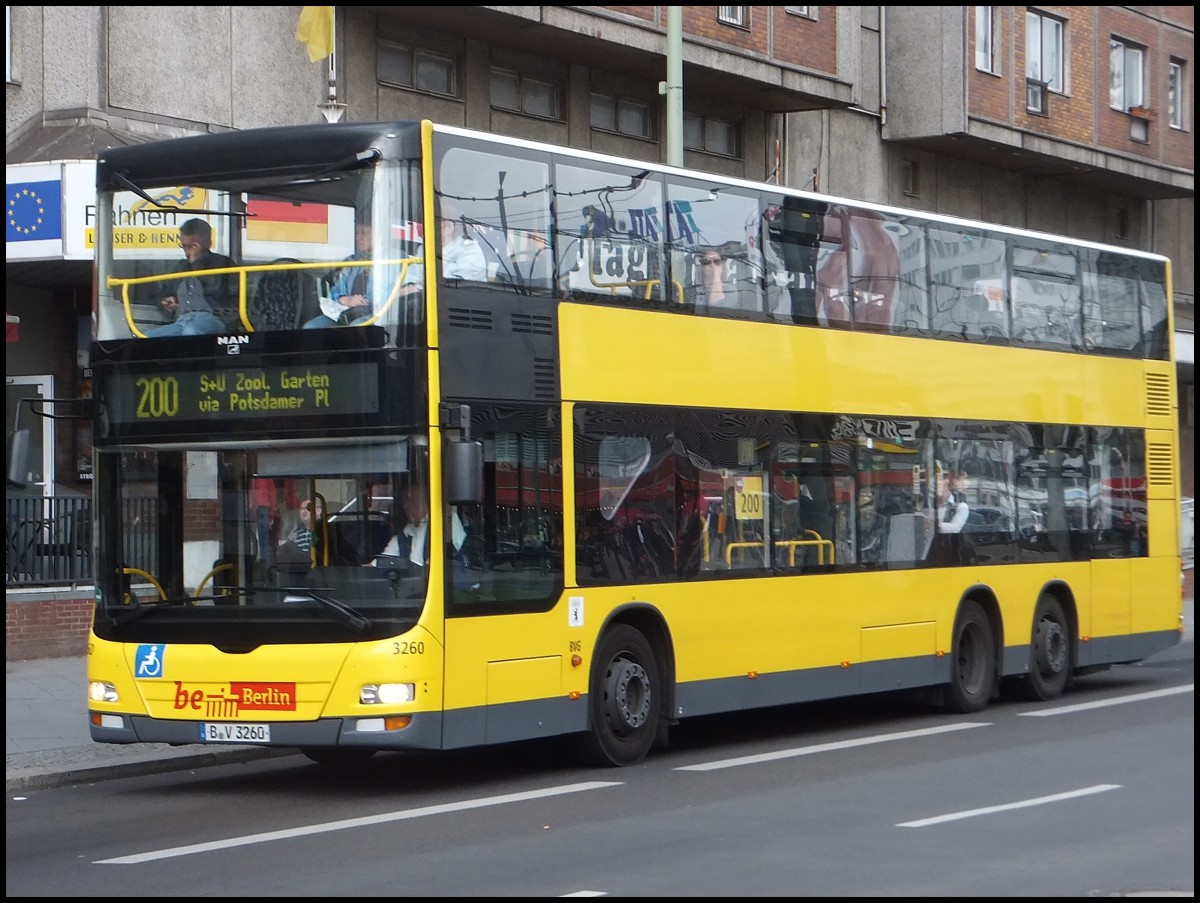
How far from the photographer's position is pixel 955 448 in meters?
16.7

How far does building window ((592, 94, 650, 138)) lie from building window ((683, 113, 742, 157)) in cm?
68

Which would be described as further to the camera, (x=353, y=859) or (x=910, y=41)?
(x=910, y=41)

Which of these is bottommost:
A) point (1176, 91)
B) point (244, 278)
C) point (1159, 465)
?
point (1159, 465)

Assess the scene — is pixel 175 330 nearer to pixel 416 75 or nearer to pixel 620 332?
pixel 620 332

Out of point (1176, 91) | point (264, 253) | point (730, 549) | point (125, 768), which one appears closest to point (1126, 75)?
point (1176, 91)

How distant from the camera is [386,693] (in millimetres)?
11258

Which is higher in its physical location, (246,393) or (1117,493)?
(246,393)

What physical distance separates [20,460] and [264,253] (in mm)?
2119

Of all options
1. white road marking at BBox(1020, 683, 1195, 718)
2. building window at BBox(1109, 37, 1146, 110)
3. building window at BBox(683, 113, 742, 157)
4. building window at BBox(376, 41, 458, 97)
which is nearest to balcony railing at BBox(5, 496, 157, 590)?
Result: building window at BBox(376, 41, 458, 97)

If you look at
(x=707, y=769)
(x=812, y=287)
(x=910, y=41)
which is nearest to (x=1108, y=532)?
(x=812, y=287)

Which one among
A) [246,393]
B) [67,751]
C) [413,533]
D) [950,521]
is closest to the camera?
[413,533]

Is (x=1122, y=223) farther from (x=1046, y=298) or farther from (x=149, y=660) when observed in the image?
(x=149, y=660)

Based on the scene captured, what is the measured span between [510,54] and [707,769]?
14518 mm

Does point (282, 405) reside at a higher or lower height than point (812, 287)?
lower
